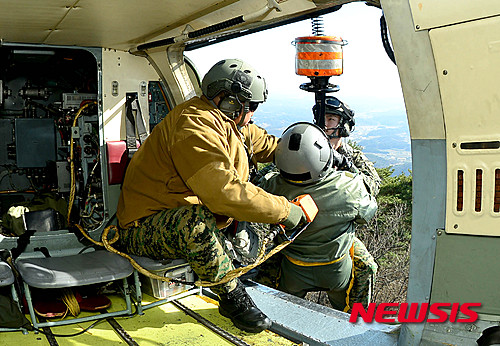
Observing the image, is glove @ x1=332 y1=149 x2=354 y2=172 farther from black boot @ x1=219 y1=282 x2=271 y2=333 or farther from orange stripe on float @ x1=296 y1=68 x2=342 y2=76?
black boot @ x1=219 y1=282 x2=271 y2=333

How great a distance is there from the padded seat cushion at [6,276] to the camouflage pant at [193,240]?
35.7 inches

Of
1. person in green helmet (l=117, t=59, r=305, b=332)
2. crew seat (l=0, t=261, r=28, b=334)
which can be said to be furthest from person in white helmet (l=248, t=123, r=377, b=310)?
crew seat (l=0, t=261, r=28, b=334)

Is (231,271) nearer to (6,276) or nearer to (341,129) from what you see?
(6,276)

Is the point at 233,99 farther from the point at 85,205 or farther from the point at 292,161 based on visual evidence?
the point at 85,205

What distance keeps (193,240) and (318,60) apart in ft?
11.2

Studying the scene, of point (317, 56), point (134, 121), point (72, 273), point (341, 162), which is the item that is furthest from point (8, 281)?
point (317, 56)

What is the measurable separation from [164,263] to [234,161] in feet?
2.86

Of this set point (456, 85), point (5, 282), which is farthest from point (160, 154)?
point (456, 85)

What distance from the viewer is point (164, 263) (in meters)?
3.83

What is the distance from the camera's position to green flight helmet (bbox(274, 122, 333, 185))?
4.09 m

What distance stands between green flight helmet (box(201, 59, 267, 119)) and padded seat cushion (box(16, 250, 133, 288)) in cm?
134

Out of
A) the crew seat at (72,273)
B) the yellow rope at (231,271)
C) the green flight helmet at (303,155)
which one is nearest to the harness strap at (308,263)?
the yellow rope at (231,271)

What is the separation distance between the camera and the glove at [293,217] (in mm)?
3553

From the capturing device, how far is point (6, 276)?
3.56 m
